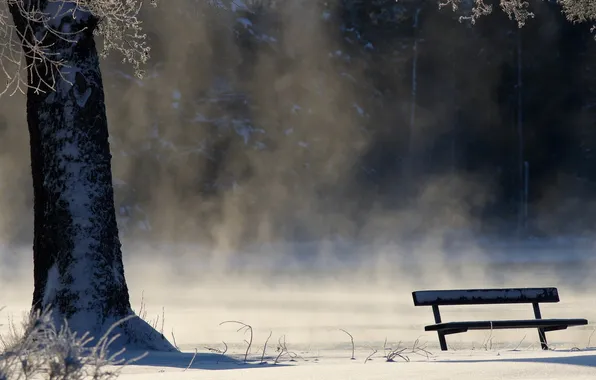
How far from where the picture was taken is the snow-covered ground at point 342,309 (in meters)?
8.12

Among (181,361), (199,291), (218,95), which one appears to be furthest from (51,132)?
(218,95)

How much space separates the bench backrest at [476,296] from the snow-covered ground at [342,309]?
0.47m

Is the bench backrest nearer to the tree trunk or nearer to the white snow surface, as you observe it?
the white snow surface

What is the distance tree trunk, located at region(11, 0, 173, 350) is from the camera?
34.6 feet

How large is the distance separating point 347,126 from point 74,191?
57.9 m

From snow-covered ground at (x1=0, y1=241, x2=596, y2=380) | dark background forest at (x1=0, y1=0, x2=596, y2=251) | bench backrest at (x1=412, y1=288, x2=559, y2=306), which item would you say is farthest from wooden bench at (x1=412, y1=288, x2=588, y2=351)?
dark background forest at (x1=0, y1=0, x2=596, y2=251)

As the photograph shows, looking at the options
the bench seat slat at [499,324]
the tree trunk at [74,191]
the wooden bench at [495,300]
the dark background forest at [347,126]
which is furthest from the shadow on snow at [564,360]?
the dark background forest at [347,126]

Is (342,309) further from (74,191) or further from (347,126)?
(347,126)

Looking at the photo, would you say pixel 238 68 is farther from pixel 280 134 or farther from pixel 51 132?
pixel 51 132

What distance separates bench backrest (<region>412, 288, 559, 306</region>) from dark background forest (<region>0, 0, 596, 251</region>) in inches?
1568

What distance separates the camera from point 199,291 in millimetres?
22469

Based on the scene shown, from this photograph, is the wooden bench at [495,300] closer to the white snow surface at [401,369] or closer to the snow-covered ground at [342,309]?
the snow-covered ground at [342,309]

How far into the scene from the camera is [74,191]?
10.6 metres

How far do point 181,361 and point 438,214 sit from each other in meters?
50.6
